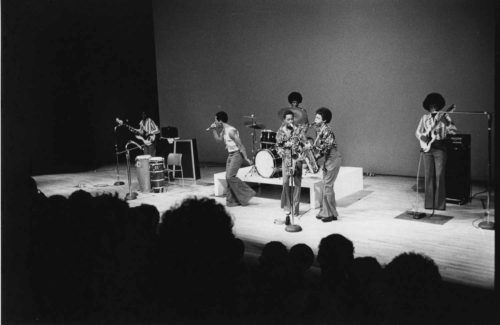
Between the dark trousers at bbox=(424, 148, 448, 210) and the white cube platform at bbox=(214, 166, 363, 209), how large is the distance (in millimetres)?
1536

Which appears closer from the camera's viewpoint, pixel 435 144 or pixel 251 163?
pixel 435 144

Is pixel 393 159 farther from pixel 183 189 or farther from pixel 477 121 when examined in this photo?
pixel 183 189

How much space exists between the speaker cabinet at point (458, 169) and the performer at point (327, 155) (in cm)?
198

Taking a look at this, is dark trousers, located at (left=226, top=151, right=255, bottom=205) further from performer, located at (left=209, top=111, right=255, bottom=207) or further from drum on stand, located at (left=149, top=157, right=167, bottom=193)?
drum on stand, located at (left=149, top=157, right=167, bottom=193)

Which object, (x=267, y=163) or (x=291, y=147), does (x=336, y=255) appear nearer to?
(x=291, y=147)

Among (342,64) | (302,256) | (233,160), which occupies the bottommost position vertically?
(302,256)

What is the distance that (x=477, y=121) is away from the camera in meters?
9.33

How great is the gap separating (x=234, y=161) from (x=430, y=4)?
4977 millimetres

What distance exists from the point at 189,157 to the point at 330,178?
16.1 ft

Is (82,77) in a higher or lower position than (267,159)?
higher

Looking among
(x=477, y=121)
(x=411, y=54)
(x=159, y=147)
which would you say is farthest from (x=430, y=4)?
(x=159, y=147)

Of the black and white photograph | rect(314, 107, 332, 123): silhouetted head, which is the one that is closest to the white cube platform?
the black and white photograph

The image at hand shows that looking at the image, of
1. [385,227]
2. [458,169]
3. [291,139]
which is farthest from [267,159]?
[458,169]

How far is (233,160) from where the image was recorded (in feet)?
26.3
